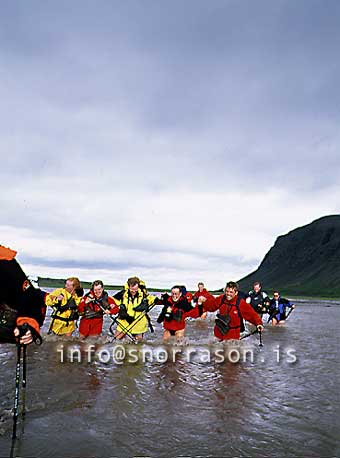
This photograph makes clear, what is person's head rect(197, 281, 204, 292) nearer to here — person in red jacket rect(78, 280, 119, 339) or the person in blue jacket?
the person in blue jacket

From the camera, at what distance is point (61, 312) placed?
49.5 ft

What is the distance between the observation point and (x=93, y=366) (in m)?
10.7

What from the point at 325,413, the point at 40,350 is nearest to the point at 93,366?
the point at 40,350

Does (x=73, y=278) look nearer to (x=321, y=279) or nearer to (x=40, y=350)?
(x=40, y=350)

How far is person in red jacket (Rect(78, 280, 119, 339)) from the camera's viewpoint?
14.4 meters

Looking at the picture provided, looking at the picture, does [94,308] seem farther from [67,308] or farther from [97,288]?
[67,308]

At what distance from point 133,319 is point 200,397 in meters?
6.73

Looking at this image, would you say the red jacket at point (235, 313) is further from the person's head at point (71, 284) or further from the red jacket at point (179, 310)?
the person's head at point (71, 284)

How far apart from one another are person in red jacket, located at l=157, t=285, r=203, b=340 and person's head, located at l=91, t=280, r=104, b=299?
2.18m

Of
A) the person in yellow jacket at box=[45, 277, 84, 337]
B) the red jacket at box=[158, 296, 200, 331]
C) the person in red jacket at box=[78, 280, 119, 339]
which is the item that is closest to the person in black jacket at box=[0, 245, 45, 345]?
the person in red jacket at box=[78, 280, 119, 339]

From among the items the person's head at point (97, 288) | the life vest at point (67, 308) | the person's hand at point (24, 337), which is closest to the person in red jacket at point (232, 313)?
the person's head at point (97, 288)

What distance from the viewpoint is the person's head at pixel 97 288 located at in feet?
48.1

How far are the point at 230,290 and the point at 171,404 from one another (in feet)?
20.6

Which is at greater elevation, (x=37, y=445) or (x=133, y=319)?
(x=133, y=319)
